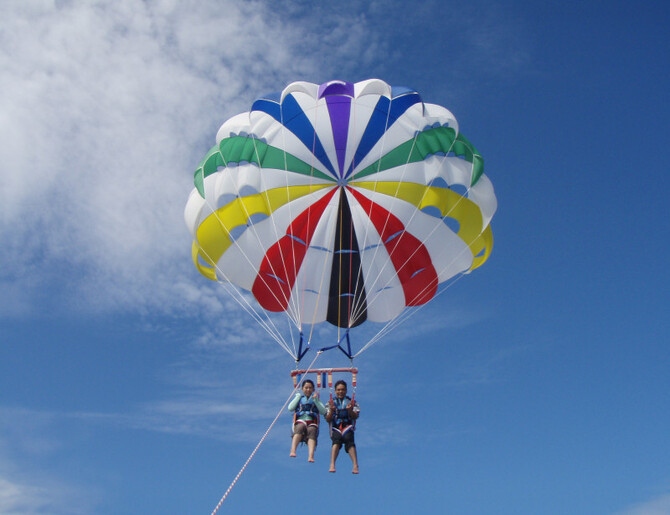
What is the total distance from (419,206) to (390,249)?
2.86 ft

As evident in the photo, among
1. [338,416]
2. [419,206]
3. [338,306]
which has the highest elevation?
[419,206]

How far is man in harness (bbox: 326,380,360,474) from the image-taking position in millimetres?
8492

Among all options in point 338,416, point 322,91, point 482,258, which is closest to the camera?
point 338,416

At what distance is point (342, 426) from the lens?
28.1ft

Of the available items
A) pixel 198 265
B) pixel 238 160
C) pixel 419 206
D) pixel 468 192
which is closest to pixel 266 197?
pixel 238 160

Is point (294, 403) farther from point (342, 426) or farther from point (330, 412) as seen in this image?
point (342, 426)

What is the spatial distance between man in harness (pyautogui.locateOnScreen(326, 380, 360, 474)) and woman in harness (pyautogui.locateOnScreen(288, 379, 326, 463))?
182mm

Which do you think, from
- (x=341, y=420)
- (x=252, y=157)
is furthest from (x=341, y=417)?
(x=252, y=157)

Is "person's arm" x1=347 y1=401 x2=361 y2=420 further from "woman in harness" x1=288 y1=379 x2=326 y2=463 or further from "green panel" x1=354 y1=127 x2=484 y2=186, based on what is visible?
"green panel" x1=354 y1=127 x2=484 y2=186

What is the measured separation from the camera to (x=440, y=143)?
10211 millimetres

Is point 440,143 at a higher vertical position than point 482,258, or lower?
higher

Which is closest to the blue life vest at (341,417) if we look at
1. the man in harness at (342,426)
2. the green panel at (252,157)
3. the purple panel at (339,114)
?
the man in harness at (342,426)

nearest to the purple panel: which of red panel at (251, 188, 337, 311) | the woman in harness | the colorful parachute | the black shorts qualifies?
the colorful parachute

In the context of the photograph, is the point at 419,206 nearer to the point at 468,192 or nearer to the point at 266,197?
the point at 468,192
